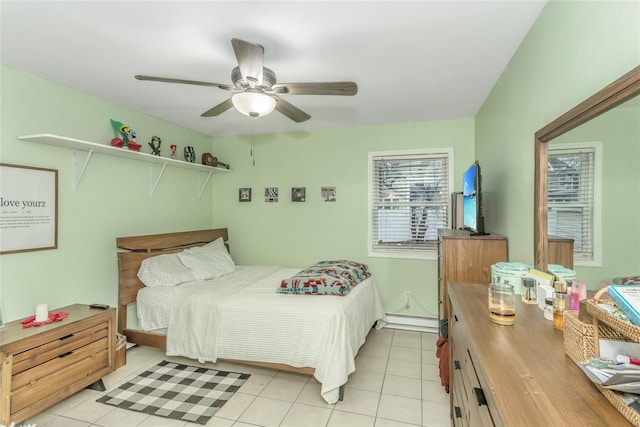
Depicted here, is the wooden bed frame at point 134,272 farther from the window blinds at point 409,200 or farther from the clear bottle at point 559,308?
the clear bottle at point 559,308

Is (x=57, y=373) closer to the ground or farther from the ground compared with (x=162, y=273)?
closer to the ground

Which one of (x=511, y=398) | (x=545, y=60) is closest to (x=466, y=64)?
(x=545, y=60)

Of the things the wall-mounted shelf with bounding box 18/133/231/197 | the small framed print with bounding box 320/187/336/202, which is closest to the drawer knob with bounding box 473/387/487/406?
the wall-mounted shelf with bounding box 18/133/231/197

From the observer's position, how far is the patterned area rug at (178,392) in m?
2.11

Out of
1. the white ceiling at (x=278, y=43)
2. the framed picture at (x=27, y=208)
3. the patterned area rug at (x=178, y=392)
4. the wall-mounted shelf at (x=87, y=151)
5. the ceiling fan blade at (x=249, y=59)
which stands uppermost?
the white ceiling at (x=278, y=43)

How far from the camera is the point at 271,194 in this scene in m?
4.18

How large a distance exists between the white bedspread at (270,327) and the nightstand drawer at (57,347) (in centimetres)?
54

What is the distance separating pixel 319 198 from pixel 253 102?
2160mm

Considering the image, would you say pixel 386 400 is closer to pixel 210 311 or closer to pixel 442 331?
pixel 442 331

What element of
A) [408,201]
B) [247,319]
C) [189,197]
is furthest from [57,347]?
[408,201]

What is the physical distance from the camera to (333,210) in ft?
12.9

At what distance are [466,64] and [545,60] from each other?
2.31ft

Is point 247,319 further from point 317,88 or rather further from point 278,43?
point 278,43

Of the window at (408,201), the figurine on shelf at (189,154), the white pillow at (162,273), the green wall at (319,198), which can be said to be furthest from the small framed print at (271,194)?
the white pillow at (162,273)
